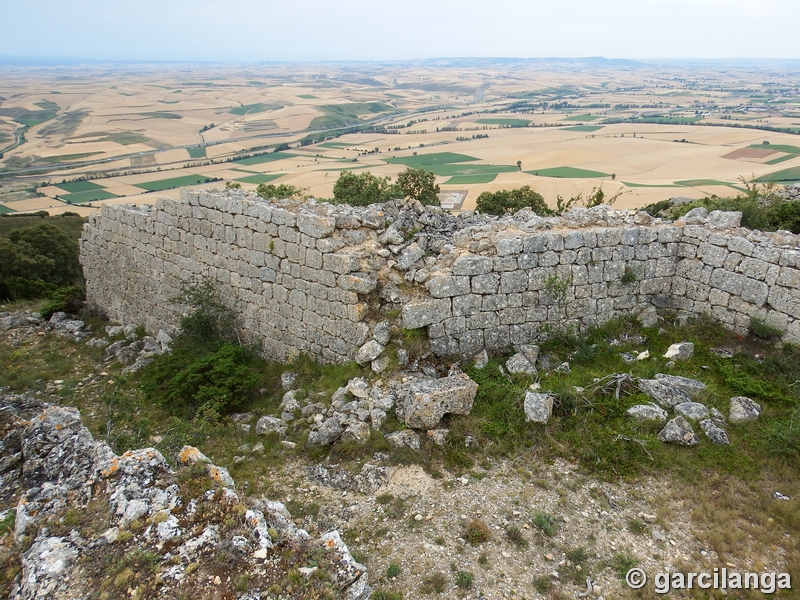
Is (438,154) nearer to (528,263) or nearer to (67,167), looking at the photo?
(67,167)

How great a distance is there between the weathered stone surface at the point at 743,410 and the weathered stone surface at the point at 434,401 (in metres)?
3.36

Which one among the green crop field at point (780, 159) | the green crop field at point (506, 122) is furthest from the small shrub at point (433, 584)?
the green crop field at point (506, 122)

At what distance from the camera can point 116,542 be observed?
13.0ft

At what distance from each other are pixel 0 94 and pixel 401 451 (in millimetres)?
169159

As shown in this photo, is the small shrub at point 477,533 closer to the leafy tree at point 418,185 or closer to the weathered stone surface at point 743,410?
the weathered stone surface at point 743,410

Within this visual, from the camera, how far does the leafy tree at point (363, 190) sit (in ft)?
61.0

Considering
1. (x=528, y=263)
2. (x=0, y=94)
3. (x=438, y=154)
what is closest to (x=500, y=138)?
(x=438, y=154)

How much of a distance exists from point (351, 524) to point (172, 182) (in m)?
54.0

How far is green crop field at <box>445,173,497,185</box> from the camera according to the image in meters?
44.1

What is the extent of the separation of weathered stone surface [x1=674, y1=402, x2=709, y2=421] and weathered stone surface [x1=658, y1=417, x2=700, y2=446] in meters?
0.28

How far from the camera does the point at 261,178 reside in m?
51.5

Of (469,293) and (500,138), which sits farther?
(500,138)

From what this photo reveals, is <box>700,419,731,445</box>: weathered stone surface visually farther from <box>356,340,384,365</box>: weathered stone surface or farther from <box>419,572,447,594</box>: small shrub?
<box>356,340,384,365</box>: weathered stone surface

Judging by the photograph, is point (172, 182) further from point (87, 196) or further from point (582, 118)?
point (582, 118)
